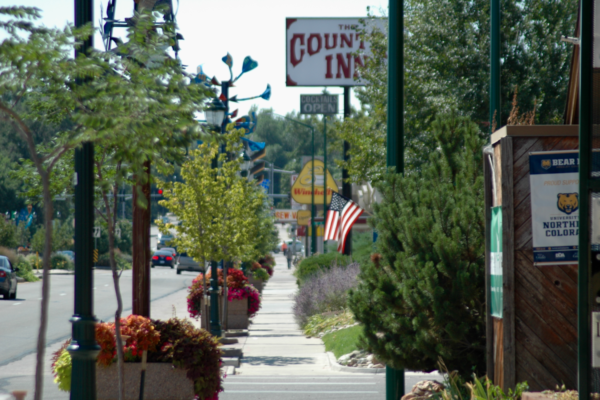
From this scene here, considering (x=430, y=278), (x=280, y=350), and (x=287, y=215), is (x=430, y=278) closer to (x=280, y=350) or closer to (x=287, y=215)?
(x=280, y=350)

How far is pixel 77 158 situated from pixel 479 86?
39.1ft

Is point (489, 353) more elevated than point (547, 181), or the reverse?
point (547, 181)

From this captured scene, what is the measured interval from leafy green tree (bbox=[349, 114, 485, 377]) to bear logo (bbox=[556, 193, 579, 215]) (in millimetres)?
1383

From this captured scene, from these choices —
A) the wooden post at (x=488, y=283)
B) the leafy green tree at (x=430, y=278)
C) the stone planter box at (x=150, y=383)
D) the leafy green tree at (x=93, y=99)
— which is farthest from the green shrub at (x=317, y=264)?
the leafy green tree at (x=93, y=99)

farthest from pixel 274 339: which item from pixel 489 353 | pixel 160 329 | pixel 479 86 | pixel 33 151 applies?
pixel 33 151

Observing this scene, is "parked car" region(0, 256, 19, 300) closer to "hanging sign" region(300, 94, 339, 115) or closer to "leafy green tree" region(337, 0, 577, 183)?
"hanging sign" region(300, 94, 339, 115)

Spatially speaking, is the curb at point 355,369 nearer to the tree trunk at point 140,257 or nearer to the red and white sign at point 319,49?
the tree trunk at point 140,257

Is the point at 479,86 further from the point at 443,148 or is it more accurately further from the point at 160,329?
the point at 160,329

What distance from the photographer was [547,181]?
595 centimetres

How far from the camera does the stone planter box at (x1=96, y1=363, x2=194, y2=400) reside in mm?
7422

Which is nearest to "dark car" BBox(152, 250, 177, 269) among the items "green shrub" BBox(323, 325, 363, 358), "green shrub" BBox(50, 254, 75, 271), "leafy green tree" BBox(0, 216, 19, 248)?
"green shrub" BBox(50, 254, 75, 271)

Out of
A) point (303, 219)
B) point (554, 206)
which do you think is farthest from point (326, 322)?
point (303, 219)

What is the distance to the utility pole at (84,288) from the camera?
524cm

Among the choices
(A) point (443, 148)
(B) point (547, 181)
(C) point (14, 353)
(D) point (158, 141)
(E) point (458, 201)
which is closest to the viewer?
(D) point (158, 141)
